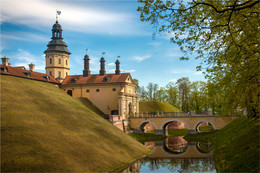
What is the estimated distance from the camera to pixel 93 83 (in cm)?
6297

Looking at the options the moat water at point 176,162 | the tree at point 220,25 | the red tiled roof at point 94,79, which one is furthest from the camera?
the red tiled roof at point 94,79

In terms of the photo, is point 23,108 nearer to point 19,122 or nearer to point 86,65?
point 19,122

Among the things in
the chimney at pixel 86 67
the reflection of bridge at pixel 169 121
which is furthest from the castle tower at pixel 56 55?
the reflection of bridge at pixel 169 121

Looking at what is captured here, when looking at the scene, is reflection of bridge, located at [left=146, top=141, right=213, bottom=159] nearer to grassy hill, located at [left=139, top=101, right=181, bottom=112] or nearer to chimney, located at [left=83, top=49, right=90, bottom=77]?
chimney, located at [left=83, top=49, right=90, bottom=77]

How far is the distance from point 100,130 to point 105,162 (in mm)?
8773

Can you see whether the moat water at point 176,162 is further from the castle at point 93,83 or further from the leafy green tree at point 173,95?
the leafy green tree at point 173,95

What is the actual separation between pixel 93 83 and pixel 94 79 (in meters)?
1.85

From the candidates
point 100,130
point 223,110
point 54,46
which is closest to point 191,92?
point 54,46

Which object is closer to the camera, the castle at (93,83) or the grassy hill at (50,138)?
the grassy hill at (50,138)

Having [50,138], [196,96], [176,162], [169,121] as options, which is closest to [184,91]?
[196,96]

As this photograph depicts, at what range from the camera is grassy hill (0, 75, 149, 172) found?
778 inches

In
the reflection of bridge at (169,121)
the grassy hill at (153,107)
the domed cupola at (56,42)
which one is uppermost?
the domed cupola at (56,42)

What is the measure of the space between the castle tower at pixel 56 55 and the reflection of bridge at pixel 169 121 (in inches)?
917

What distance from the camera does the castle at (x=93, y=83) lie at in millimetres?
60844
